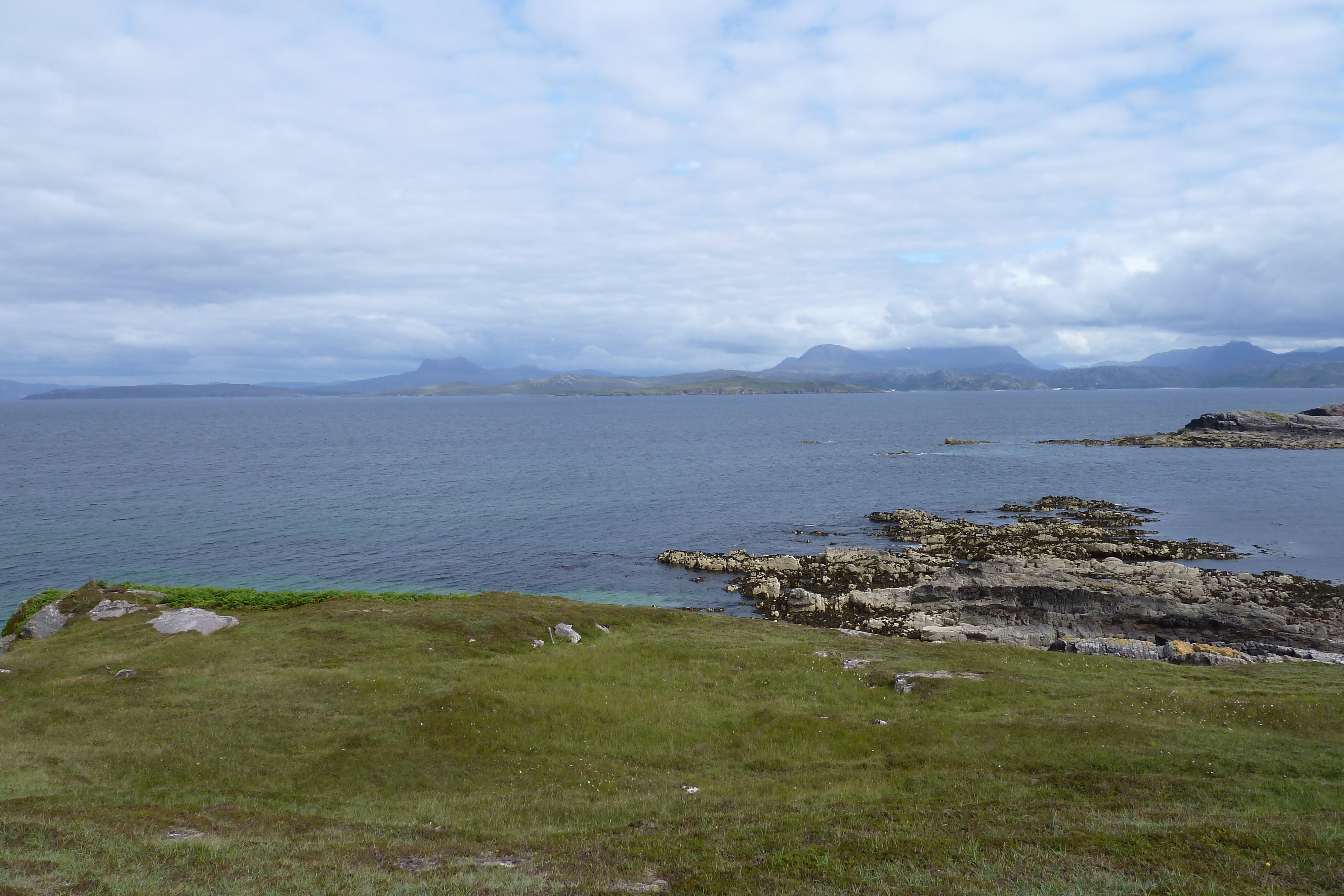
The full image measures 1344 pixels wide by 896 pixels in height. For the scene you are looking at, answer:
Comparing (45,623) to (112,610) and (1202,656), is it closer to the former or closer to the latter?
(112,610)

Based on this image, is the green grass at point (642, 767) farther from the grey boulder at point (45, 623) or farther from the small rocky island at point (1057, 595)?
the small rocky island at point (1057, 595)

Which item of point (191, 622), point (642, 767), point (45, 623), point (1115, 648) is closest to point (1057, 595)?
point (1115, 648)

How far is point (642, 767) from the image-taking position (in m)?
28.7

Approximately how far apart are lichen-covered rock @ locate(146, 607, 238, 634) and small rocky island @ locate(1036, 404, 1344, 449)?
613ft

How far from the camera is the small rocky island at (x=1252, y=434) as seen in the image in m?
164

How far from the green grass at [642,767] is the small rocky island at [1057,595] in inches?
424

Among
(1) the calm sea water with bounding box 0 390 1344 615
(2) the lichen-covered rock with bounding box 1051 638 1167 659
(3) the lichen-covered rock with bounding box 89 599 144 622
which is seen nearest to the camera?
(2) the lichen-covered rock with bounding box 1051 638 1167 659

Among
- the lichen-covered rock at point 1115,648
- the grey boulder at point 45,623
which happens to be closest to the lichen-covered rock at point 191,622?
the grey boulder at point 45,623

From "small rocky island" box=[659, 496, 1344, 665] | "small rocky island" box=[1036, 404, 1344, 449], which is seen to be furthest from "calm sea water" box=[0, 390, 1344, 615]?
"small rocky island" box=[1036, 404, 1344, 449]

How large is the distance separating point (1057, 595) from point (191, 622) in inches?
2500

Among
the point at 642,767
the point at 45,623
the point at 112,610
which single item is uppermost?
the point at 112,610

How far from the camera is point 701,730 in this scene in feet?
105

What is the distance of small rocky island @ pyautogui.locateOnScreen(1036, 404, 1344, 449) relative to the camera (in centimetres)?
16362

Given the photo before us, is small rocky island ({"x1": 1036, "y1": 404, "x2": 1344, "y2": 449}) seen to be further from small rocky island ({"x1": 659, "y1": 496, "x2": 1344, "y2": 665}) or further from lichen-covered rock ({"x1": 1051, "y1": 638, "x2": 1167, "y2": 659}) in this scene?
lichen-covered rock ({"x1": 1051, "y1": 638, "x2": 1167, "y2": 659})
